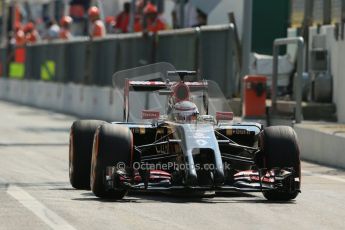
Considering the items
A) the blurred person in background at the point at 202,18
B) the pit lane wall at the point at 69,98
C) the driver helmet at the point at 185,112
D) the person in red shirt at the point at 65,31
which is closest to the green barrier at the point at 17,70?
the pit lane wall at the point at 69,98

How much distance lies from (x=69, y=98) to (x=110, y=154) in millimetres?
26911

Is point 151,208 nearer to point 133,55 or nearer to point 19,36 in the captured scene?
point 133,55

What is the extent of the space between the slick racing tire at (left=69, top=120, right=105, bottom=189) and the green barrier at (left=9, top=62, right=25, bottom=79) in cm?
3523

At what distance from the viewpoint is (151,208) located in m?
12.5

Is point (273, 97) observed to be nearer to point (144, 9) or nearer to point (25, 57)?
point (144, 9)

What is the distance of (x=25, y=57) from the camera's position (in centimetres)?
→ 4912

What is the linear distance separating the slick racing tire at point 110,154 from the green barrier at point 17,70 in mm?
36437

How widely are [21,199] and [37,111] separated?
27.4 m

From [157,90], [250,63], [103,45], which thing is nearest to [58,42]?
Result: [103,45]

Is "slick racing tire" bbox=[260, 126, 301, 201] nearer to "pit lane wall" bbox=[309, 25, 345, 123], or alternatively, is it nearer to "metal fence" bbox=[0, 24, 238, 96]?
"pit lane wall" bbox=[309, 25, 345, 123]

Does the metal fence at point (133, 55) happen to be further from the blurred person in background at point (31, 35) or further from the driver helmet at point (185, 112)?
the driver helmet at point (185, 112)

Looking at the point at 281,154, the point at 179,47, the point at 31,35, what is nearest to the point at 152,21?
the point at 179,47

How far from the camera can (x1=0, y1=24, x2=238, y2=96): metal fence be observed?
26.7 meters

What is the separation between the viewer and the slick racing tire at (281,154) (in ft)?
44.0
